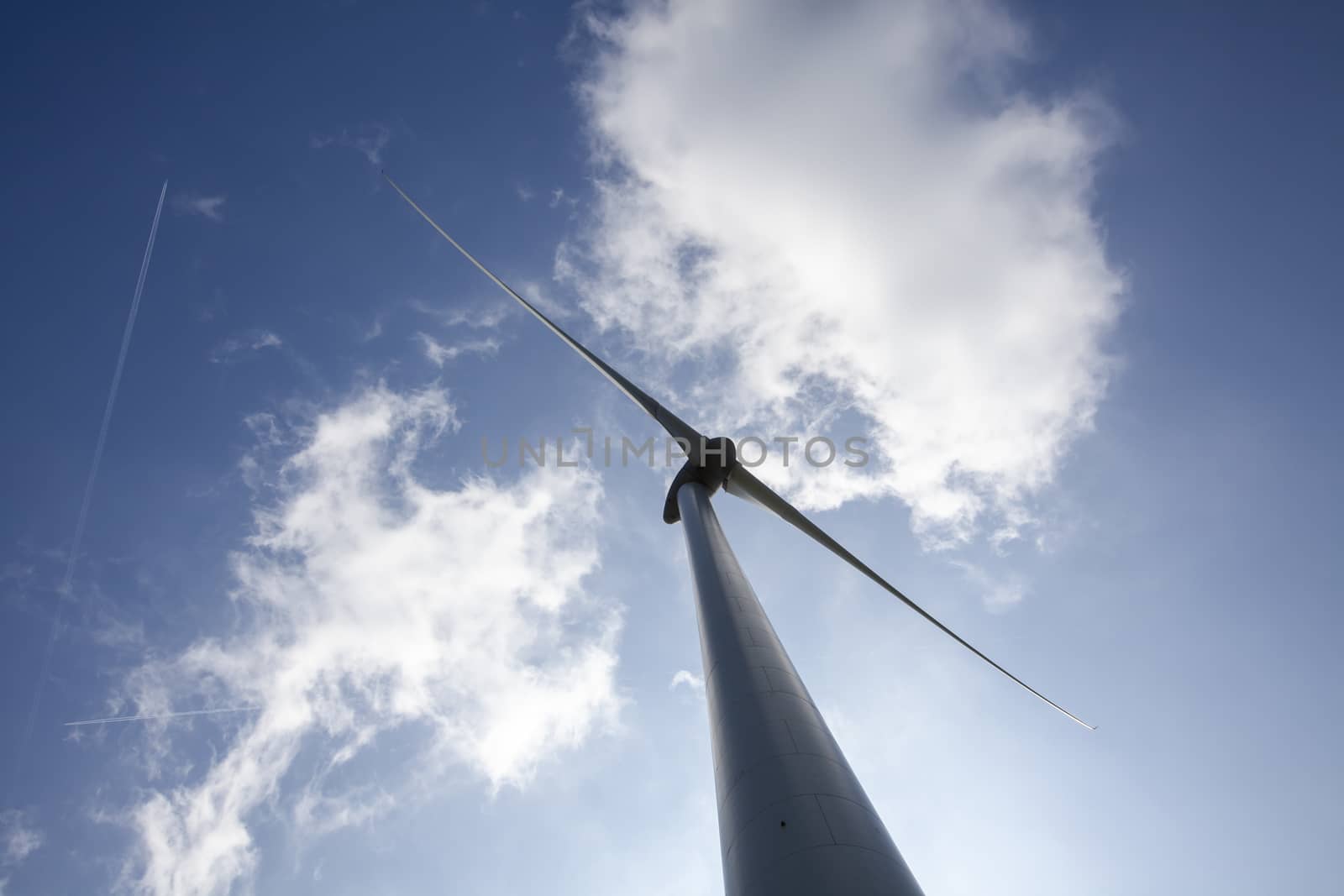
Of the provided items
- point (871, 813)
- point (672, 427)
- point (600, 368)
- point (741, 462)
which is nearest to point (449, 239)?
point (600, 368)

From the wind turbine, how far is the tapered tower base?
0.01 metres

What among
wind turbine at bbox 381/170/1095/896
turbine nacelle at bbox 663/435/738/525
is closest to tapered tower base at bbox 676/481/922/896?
wind turbine at bbox 381/170/1095/896

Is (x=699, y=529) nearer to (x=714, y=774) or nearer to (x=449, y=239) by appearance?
(x=714, y=774)

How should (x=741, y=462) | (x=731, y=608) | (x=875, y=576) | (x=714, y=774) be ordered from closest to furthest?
(x=714, y=774)
(x=731, y=608)
(x=875, y=576)
(x=741, y=462)

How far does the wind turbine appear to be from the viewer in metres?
6.65

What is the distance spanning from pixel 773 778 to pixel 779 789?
202 mm

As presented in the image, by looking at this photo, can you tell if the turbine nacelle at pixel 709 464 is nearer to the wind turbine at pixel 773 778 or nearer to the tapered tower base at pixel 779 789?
the wind turbine at pixel 773 778

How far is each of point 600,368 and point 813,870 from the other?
22179 millimetres

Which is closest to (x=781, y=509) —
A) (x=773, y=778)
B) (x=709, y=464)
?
(x=709, y=464)

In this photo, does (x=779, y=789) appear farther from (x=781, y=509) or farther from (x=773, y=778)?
(x=781, y=509)

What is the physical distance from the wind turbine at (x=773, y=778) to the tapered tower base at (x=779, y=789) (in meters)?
0.01

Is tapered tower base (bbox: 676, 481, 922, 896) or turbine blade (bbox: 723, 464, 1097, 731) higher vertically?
turbine blade (bbox: 723, 464, 1097, 731)

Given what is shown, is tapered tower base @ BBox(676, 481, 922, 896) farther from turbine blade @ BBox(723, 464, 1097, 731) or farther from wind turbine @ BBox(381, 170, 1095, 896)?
turbine blade @ BBox(723, 464, 1097, 731)

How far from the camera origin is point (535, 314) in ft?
89.2
